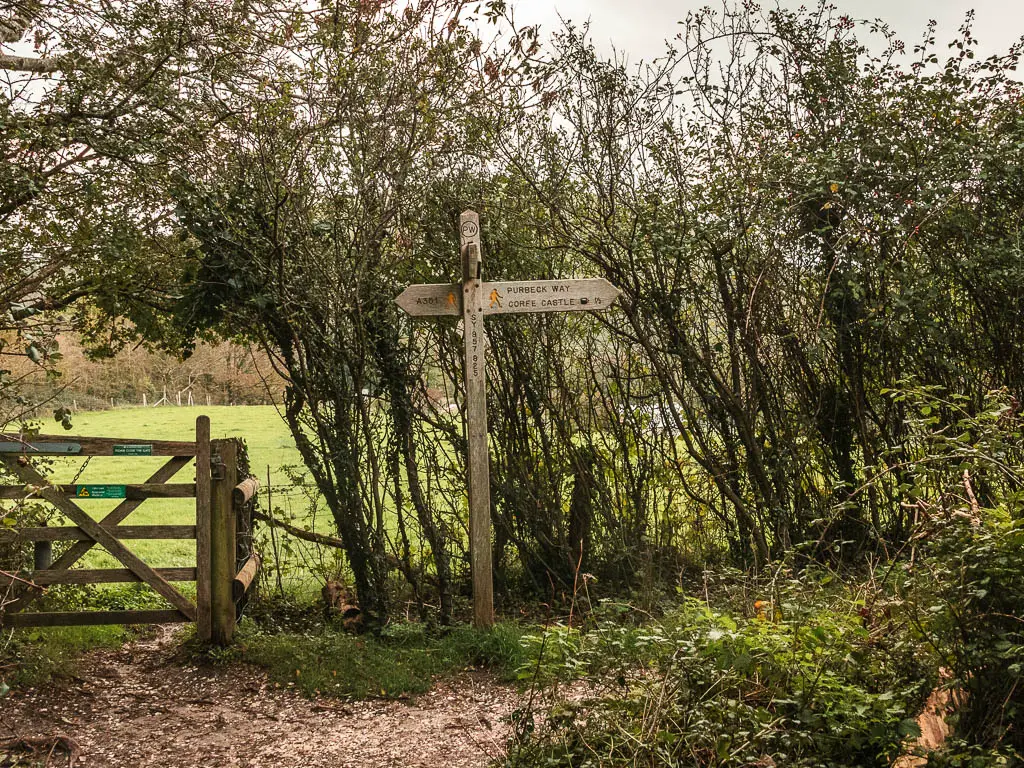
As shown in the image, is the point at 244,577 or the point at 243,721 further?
the point at 244,577

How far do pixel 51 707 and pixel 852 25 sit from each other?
8.07 meters

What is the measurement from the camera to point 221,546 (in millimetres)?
6445

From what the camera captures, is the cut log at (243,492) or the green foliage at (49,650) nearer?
the green foliage at (49,650)

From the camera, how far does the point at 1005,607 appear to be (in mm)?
2924

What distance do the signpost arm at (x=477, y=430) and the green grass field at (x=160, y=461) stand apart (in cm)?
225

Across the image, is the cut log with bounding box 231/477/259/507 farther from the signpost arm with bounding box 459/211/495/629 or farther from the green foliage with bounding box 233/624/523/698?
the signpost arm with bounding box 459/211/495/629

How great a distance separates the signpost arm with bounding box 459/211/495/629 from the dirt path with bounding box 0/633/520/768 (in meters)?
0.69

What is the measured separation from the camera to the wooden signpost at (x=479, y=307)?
6.27 meters

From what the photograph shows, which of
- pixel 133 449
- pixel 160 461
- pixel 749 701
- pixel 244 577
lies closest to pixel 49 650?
pixel 244 577

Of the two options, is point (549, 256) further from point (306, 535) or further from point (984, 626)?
point (984, 626)

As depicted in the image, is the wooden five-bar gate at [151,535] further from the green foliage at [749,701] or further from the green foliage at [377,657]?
the green foliage at [749,701]

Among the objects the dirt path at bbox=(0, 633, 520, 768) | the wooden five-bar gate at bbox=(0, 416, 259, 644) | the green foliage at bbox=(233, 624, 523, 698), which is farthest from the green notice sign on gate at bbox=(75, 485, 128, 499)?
the green foliage at bbox=(233, 624, 523, 698)

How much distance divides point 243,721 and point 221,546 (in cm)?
151

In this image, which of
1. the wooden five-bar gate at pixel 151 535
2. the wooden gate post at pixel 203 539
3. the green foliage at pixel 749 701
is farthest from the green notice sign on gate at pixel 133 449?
the green foliage at pixel 749 701
